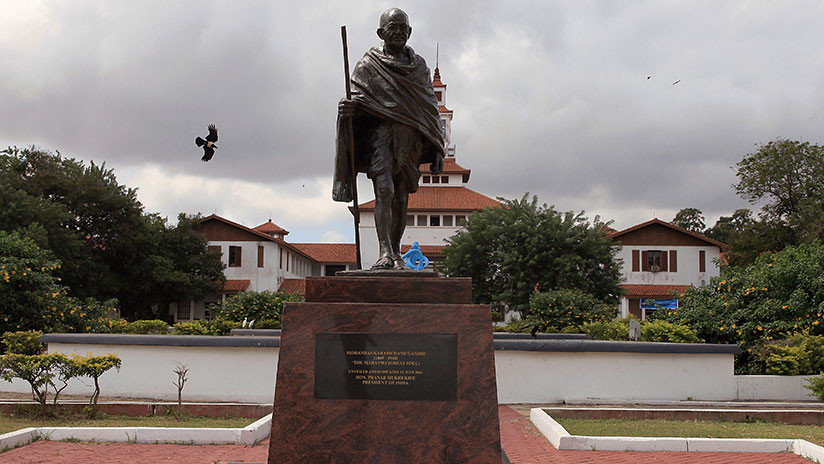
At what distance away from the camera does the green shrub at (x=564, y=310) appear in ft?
61.0

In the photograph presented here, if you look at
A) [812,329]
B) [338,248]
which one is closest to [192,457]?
[812,329]

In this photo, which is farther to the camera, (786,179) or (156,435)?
(786,179)

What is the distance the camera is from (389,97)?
603cm

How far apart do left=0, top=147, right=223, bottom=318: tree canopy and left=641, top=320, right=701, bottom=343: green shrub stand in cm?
2668

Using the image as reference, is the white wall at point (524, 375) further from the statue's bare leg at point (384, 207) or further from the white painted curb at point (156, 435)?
the statue's bare leg at point (384, 207)

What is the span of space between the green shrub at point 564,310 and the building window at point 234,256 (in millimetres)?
27834

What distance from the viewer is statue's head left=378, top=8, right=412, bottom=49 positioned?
6.05 meters

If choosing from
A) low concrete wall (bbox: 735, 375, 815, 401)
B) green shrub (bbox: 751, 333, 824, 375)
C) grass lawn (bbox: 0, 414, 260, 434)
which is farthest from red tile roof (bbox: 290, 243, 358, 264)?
grass lawn (bbox: 0, 414, 260, 434)

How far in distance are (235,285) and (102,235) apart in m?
8.94

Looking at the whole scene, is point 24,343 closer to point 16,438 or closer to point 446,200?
point 16,438

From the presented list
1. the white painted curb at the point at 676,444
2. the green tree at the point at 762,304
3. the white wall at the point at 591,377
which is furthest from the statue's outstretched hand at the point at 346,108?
the green tree at the point at 762,304

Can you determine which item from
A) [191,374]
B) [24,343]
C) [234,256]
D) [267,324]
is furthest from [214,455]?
[234,256]

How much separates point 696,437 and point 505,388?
13.0ft

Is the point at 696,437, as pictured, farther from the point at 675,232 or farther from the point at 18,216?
the point at 675,232
